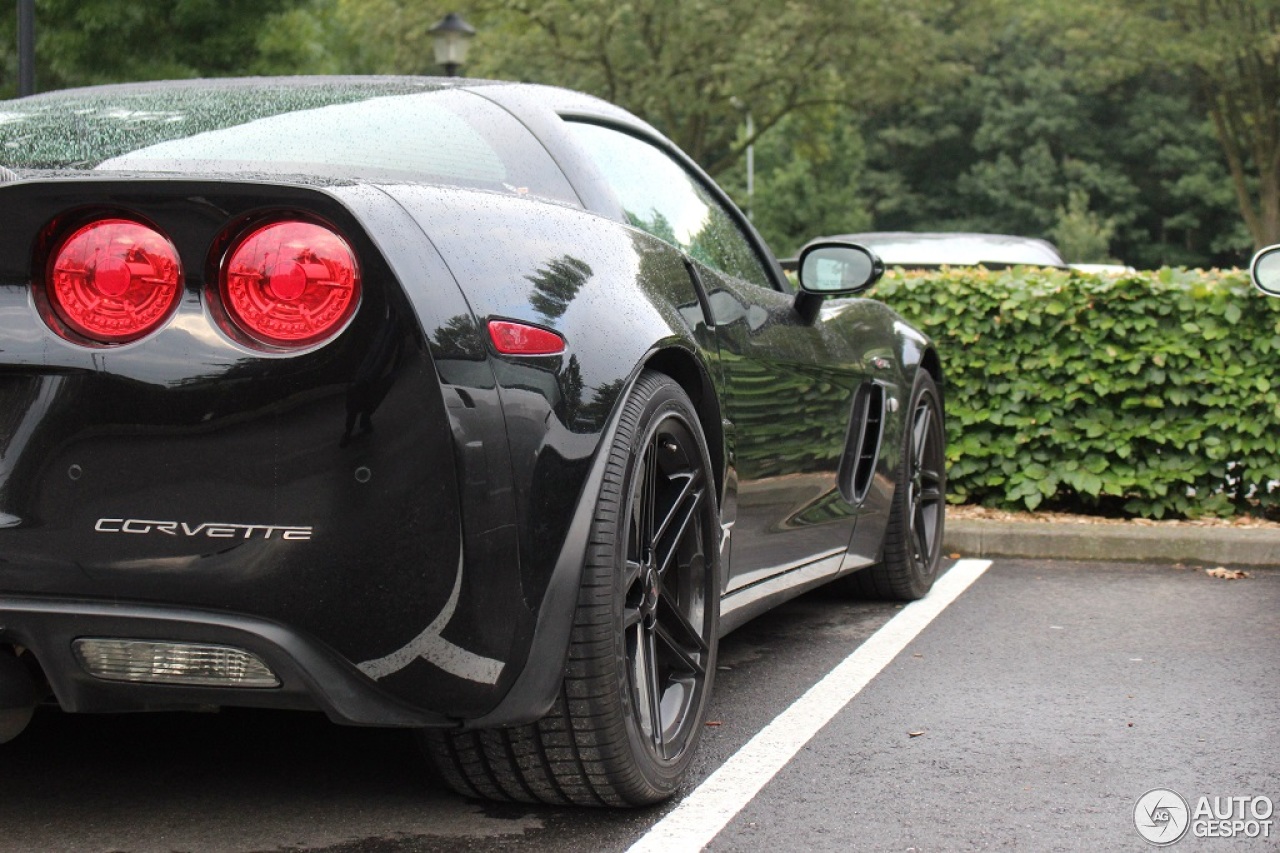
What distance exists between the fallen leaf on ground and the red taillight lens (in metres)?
4.59

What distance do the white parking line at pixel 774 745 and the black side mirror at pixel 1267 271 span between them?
149 cm

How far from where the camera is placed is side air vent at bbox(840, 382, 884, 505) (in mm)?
4906

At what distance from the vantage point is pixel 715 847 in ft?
9.89

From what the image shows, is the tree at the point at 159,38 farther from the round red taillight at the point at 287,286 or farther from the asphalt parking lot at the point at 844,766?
the round red taillight at the point at 287,286

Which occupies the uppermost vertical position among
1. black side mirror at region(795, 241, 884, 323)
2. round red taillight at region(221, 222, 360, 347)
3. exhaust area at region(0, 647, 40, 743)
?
round red taillight at region(221, 222, 360, 347)

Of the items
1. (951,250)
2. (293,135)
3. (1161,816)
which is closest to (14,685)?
(293,135)

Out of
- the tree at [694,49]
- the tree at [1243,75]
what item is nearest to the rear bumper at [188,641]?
the tree at [694,49]

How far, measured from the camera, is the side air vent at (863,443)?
193 inches

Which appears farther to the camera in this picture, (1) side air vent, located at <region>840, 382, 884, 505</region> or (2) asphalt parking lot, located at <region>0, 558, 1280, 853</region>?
(1) side air vent, located at <region>840, 382, 884, 505</region>

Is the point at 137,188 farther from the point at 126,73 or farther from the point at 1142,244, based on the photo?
the point at 1142,244

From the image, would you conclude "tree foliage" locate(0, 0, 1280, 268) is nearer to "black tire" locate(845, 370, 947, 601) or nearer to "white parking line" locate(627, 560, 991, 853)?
"black tire" locate(845, 370, 947, 601)

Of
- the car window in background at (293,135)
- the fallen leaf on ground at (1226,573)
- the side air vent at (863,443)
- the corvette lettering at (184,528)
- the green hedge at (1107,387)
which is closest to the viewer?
the corvette lettering at (184,528)

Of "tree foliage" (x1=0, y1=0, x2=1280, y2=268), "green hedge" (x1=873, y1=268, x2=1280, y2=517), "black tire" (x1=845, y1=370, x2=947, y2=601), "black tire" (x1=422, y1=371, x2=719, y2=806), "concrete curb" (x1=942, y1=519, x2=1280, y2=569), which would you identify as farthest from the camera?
"tree foliage" (x1=0, y1=0, x2=1280, y2=268)

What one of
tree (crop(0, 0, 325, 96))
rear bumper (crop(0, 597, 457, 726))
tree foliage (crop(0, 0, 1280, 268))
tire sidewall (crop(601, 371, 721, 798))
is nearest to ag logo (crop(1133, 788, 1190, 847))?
tire sidewall (crop(601, 371, 721, 798))
